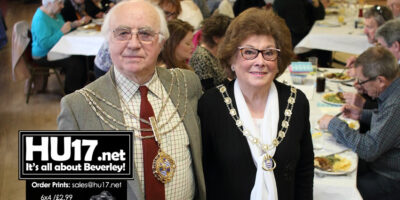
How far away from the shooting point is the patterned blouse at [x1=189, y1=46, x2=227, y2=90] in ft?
11.6

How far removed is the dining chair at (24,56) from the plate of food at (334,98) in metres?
3.50

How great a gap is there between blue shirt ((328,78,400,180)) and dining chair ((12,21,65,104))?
387 cm

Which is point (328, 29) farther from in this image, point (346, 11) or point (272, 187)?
point (272, 187)

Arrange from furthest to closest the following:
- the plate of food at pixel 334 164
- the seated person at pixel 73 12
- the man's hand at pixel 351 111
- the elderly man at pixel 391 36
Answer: the seated person at pixel 73 12
the elderly man at pixel 391 36
the man's hand at pixel 351 111
the plate of food at pixel 334 164

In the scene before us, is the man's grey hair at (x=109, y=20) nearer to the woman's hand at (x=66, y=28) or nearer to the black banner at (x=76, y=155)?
the black banner at (x=76, y=155)

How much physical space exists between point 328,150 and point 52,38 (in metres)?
3.84

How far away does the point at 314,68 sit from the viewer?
13.3ft

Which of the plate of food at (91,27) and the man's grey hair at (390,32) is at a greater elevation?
the man's grey hair at (390,32)

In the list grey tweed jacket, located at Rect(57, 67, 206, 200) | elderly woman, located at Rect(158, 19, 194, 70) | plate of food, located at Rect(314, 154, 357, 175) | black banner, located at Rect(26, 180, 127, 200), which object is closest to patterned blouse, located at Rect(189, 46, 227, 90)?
elderly woman, located at Rect(158, 19, 194, 70)

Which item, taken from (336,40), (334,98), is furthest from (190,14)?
(334,98)

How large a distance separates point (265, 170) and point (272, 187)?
69 millimetres

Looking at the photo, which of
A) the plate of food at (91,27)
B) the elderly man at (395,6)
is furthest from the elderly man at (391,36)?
the plate of food at (91,27)

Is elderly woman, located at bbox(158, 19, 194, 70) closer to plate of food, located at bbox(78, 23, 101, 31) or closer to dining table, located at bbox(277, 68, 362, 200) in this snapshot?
dining table, located at bbox(277, 68, 362, 200)

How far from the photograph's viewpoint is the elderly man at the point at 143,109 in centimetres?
145
